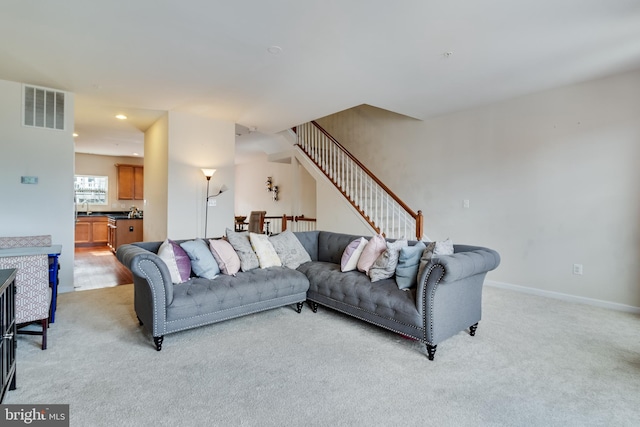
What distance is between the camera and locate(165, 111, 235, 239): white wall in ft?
16.7

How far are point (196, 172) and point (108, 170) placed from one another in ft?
19.4

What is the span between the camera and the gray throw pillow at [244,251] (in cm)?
334

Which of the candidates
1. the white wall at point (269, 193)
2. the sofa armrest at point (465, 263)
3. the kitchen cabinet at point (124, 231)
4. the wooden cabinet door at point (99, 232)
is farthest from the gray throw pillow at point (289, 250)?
the wooden cabinet door at point (99, 232)

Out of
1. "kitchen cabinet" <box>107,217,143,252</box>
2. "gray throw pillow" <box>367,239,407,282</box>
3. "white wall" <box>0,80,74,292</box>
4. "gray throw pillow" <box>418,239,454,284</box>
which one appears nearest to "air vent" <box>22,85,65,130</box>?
"white wall" <box>0,80,74,292</box>

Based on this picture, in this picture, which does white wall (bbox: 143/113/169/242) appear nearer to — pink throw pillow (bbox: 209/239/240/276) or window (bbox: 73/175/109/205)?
pink throw pillow (bbox: 209/239/240/276)

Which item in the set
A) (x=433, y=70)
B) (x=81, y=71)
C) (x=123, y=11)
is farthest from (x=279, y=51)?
(x=81, y=71)

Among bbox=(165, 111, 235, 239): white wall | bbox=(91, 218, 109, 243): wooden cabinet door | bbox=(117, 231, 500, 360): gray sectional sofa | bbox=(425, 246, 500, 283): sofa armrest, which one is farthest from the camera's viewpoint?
bbox=(91, 218, 109, 243): wooden cabinet door

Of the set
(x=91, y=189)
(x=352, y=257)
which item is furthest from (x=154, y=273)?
(x=91, y=189)

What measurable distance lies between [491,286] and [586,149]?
2146 mm

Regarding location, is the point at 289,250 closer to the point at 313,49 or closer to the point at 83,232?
the point at 313,49

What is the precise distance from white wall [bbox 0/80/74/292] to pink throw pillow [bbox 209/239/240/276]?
2.44 meters

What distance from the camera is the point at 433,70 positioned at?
3531 millimetres

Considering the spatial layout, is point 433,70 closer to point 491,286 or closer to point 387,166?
point 387,166

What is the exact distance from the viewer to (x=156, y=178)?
5.62 meters
